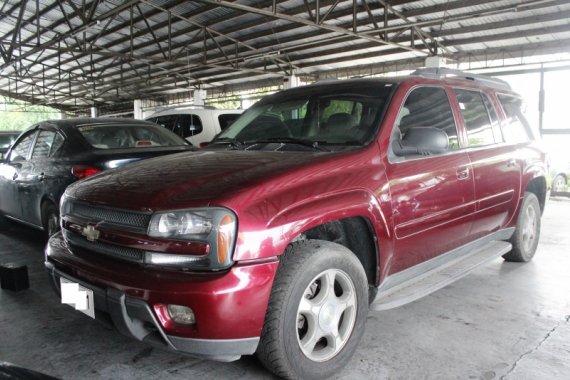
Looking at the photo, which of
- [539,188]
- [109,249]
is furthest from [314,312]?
[539,188]

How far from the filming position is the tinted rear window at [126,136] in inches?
190

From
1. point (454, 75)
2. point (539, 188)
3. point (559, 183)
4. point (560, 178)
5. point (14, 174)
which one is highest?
point (454, 75)

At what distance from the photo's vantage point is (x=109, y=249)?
225 cm

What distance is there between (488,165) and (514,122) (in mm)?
920

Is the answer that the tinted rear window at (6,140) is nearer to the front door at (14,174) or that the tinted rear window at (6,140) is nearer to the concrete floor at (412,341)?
the front door at (14,174)

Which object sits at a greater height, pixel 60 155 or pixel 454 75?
pixel 454 75

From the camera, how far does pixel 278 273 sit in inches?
83.7

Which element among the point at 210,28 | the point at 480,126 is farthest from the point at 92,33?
the point at 480,126

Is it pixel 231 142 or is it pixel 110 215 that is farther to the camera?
pixel 231 142

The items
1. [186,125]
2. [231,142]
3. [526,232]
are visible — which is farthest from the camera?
[186,125]

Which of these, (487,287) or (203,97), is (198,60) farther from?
(487,287)

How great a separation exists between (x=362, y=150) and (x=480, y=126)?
150 cm

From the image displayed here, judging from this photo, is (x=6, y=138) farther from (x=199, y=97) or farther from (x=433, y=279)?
(x=199, y=97)

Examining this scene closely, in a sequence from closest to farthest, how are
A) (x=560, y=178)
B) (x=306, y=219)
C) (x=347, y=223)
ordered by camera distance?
(x=306, y=219)
(x=347, y=223)
(x=560, y=178)
